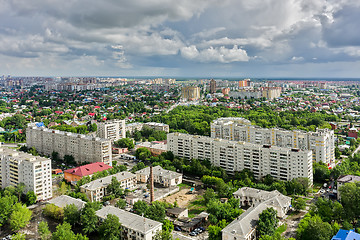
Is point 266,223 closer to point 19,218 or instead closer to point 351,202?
point 351,202

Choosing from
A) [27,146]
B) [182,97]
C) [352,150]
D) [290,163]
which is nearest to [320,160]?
[290,163]

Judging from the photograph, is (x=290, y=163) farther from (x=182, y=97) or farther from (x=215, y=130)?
(x=182, y=97)

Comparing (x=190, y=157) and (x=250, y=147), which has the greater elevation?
(x=250, y=147)

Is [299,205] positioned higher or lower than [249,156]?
lower

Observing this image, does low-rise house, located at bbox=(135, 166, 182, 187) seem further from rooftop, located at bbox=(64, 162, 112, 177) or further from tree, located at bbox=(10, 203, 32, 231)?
tree, located at bbox=(10, 203, 32, 231)

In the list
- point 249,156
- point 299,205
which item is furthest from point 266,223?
point 249,156

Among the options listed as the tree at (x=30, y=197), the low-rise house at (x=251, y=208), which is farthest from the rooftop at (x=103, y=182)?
the low-rise house at (x=251, y=208)

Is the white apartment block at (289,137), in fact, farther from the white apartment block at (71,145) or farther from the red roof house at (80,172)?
the red roof house at (80,172)

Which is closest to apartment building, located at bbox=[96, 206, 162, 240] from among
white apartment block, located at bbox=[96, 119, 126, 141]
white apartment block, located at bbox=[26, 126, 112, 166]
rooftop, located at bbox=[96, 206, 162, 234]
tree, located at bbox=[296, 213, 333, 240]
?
rooftop, located at bbox=[96, 206, 162, 234]
